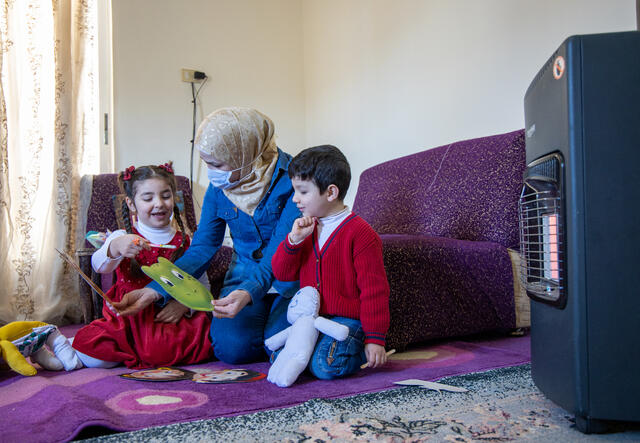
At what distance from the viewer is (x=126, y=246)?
136cm

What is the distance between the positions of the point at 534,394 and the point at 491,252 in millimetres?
619

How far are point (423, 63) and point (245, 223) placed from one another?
1459 mm

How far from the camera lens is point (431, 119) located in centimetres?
243

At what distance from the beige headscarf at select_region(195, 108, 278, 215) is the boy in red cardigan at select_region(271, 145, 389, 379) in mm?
210

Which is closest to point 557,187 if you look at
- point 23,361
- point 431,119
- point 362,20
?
point 23,361

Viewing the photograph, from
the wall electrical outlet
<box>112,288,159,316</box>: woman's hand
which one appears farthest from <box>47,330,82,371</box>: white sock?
the wall electrical outlet

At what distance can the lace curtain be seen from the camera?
2420mm

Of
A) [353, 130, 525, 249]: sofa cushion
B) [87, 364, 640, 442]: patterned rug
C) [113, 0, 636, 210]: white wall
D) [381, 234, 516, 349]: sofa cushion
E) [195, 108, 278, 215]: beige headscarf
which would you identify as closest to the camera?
[87, 364, 640, 442]: patterned rug

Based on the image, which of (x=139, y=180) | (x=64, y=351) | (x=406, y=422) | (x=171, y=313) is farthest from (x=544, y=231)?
(x=64, y=351)

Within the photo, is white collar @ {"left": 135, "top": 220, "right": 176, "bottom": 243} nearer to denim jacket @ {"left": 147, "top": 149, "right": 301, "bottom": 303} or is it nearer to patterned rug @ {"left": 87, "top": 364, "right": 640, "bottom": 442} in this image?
denim jacket @ {"left": 147, "top": 149, "right": 301, "bottom": 303}

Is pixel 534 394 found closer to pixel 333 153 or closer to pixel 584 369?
pixel 584 369

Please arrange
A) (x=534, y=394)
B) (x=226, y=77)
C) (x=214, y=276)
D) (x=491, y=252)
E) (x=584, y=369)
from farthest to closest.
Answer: (x=226, y=77) → (x=214, y=276) → (x=491, y=252) → (x=534, y=394) → (x=584, y=369)

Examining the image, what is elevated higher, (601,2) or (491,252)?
(601,2)

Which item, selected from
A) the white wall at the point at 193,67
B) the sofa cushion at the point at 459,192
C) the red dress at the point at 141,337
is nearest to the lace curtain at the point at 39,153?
the white wall at the point at 193,67
